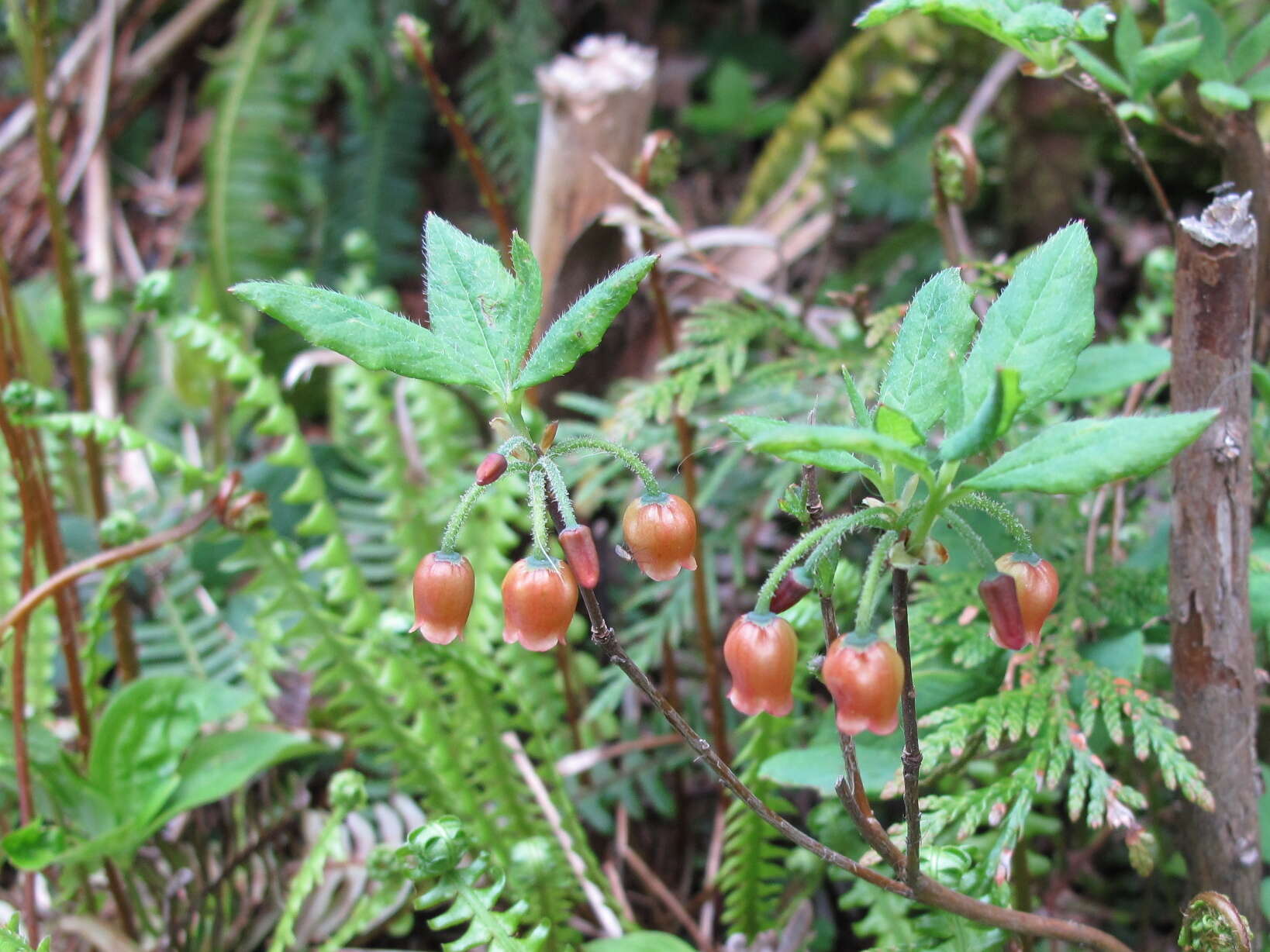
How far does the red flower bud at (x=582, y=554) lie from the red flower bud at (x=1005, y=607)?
0.31 m

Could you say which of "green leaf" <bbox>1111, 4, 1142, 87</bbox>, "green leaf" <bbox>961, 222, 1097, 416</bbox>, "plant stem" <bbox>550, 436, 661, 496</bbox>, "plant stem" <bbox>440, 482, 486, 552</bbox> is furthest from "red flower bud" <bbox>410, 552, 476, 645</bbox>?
"green leaf" <bbox>1111, 4, 1142, 87</bbox>

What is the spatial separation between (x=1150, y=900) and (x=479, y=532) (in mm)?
1435

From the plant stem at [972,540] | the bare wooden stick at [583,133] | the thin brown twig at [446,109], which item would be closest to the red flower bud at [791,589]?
the plant stem at [972,540]

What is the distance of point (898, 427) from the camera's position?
0.82 meters

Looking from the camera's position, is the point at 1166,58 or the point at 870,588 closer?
the point at 870,588

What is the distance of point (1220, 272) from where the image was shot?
118 centimetres

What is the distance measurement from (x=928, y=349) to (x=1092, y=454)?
0.67 feet

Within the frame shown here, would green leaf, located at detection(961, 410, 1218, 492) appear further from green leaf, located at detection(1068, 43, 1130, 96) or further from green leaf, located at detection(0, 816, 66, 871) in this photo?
green leaf, located at detection(0, 816, 66, 871)

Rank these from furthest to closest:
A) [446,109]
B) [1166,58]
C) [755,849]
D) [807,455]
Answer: [446,109] → [755,849] → [1166,58] → [807,455]

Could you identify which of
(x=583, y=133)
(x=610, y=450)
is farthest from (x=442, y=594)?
(x=583, y=133)

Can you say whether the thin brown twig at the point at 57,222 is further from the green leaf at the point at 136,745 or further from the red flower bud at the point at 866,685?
the red flower bud at the point at 866,685

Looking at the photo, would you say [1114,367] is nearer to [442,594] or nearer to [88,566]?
[442,594]

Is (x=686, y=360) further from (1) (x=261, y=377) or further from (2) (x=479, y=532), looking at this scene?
(1) (x=261, y=377)

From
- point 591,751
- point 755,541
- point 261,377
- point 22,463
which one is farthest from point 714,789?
point 22,463
